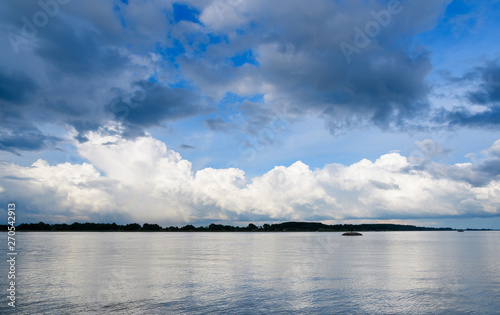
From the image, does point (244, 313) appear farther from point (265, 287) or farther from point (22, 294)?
point (22, 294)

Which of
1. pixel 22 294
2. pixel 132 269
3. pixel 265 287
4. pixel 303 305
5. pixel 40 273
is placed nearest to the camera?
pixel 303 305

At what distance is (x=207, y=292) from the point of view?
34.8 m

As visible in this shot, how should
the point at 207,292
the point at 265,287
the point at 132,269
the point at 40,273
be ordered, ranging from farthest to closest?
the point at 132,269 < the point at 40,273 < the point at 265,287 < the point at 207,292

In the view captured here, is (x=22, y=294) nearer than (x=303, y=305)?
No

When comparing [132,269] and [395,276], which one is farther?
[132,269]

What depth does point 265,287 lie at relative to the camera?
125 ft

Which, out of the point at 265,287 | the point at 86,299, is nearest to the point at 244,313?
the point at 265,287

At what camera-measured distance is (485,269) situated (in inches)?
2183

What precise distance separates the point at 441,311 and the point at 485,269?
34887mm

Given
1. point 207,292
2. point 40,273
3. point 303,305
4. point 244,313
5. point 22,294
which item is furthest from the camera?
point 40,273

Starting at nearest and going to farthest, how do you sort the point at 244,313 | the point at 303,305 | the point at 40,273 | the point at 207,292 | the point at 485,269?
the point at 244,313 → the point at 303,305 → the point at 207,292 → the point at 40,273 → the point at 485,269

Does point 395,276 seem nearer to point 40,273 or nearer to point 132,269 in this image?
point 132,269

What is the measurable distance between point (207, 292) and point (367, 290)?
16.8 meters

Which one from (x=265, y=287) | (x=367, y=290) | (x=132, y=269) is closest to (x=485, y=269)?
(x=367, y=290)
